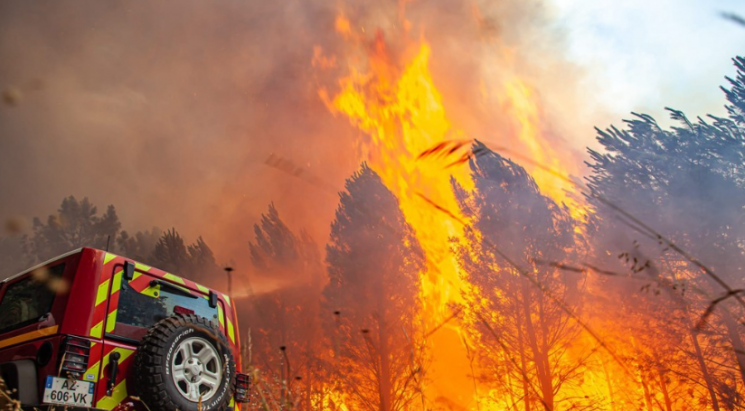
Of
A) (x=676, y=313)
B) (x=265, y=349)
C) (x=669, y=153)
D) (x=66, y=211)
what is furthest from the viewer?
(x=66, y=211)

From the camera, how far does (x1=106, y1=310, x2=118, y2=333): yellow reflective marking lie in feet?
14.3

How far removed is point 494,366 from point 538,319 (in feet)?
7.96

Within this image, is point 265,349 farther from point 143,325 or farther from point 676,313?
point 143,325

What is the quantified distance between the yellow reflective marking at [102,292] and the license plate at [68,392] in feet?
2.32

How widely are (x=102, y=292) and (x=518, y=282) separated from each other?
16091mm

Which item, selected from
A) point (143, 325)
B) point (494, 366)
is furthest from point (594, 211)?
point (143, 325)

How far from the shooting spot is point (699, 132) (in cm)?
1603

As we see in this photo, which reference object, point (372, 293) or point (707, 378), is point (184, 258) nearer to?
point (372, 293)

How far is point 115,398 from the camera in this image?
13.6ft

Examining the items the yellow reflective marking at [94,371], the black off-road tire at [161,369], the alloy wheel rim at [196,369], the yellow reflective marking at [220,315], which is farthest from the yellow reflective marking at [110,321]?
the yellow reflective marking at [220,315]

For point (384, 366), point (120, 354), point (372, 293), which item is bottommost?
point (120, 354)

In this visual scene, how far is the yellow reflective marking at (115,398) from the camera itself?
159 inches

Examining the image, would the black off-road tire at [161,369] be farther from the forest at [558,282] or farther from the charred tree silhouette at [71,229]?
the charred tree silhouette at [71,229]

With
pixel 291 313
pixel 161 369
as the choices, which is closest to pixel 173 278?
pixel 161 369
